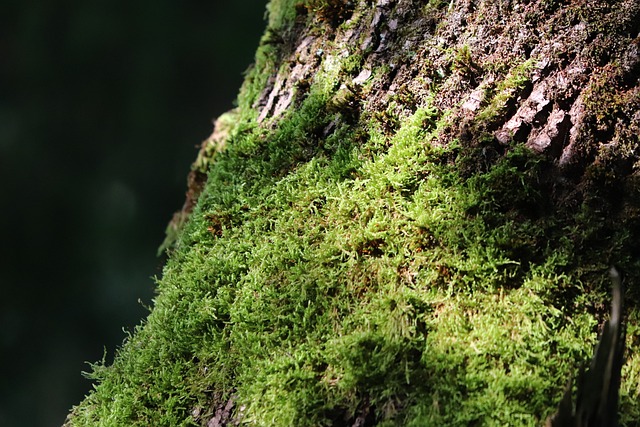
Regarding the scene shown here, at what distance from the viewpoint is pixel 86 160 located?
482 cm

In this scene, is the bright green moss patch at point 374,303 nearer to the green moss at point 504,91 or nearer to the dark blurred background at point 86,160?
the green moss at point 504,91

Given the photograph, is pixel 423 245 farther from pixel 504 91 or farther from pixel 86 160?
pixel 86 160

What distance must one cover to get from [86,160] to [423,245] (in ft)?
14.5

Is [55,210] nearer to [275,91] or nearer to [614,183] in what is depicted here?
[275,91]

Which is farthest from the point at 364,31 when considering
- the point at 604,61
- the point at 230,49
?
the point at 230,49

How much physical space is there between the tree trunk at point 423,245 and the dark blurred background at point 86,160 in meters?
3.56

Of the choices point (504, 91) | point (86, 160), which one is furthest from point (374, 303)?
point (86, 160)

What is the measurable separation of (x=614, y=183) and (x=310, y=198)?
0.69 m

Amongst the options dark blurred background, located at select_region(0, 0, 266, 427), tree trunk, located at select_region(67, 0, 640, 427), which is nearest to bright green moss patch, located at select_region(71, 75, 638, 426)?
tree trunk, located at select_region(67, 0, 640, 427)

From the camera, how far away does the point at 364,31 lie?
1.52 meters

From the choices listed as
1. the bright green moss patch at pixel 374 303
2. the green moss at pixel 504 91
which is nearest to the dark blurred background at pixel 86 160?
the bright green moss patch at pixel 374 303

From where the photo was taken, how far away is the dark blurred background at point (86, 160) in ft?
15.1

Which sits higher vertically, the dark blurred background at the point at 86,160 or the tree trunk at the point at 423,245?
the dark blurred background at the point at 86,160

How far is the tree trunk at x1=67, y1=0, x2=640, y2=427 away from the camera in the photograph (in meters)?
1.02
